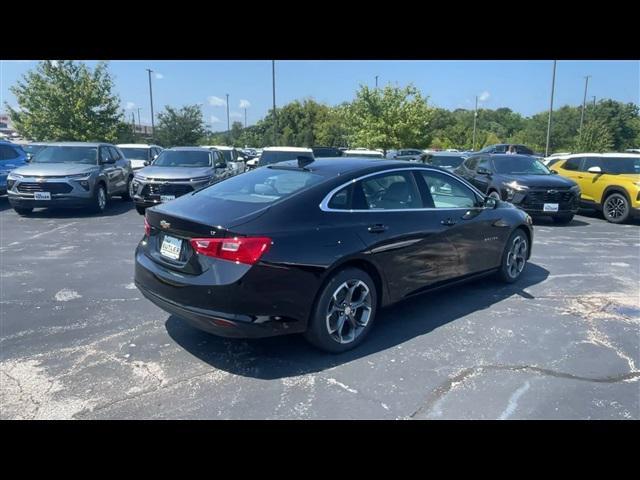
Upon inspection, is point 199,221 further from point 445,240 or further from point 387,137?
point 387,137

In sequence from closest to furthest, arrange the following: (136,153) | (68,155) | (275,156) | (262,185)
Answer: (262,185) → (68,155) → (275,156) → (136,153)

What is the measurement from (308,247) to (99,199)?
9.47 metres

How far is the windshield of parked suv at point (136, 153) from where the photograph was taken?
17173mm

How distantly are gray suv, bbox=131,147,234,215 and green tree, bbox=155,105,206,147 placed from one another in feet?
96.4

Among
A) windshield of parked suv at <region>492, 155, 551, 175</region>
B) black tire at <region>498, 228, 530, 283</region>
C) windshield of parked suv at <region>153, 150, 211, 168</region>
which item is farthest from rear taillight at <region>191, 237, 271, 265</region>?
windshield of parked suv at <region>492, 155, 551, 175</region>

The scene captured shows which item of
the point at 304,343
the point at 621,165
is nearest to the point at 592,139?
the point at 621,165

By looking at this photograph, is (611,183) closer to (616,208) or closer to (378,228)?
(616,208)

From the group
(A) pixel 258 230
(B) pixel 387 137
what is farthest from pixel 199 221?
(B) pixel 387 137

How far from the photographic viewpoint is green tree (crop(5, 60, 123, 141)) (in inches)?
992

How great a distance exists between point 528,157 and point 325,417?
35.2ft

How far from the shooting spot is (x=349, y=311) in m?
3.89

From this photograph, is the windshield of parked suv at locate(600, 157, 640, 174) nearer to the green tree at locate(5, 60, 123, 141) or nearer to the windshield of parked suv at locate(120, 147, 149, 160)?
the windshield of parked suv at locate(120, 147, 149, 160)

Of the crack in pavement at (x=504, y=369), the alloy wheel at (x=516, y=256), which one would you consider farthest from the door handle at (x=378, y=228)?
the alloy wheel at (x=516, y=256)
